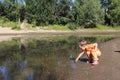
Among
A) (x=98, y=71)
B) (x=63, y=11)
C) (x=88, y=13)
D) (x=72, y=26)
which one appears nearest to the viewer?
Result: (x=98, y=71)

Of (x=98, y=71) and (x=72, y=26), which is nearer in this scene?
(x=98, y=71)

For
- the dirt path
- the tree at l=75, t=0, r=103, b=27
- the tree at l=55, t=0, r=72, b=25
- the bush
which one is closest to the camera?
the dirt path

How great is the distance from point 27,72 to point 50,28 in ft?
166

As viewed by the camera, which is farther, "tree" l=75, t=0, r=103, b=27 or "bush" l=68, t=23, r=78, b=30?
"tree" l=75, t=0, r=103, b=27

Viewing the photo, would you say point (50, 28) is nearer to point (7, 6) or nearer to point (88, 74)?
point (7, 6)

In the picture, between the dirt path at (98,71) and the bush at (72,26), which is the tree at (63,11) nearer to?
the bush at (72,26)

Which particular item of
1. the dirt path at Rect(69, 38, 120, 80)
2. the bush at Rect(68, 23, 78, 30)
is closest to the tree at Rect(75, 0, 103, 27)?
the bush at Rect(68, 23, 78, 30)

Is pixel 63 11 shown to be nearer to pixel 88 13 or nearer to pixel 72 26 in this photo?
pixel 88 13

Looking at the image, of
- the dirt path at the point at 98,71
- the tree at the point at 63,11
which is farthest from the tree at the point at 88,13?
the dirt path at the point at 98,71

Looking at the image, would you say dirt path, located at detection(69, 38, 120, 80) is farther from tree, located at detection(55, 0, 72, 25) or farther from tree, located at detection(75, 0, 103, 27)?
tree, located at detection(55, 0, 72, 25)

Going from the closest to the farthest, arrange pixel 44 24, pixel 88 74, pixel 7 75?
pixel 88 74 < pixel 7 75 < pixel 44 24

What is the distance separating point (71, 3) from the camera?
74438 mm

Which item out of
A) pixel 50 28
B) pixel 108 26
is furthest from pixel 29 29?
pixel 108 26

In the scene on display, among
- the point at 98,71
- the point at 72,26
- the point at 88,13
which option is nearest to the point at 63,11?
the point at 88,13
